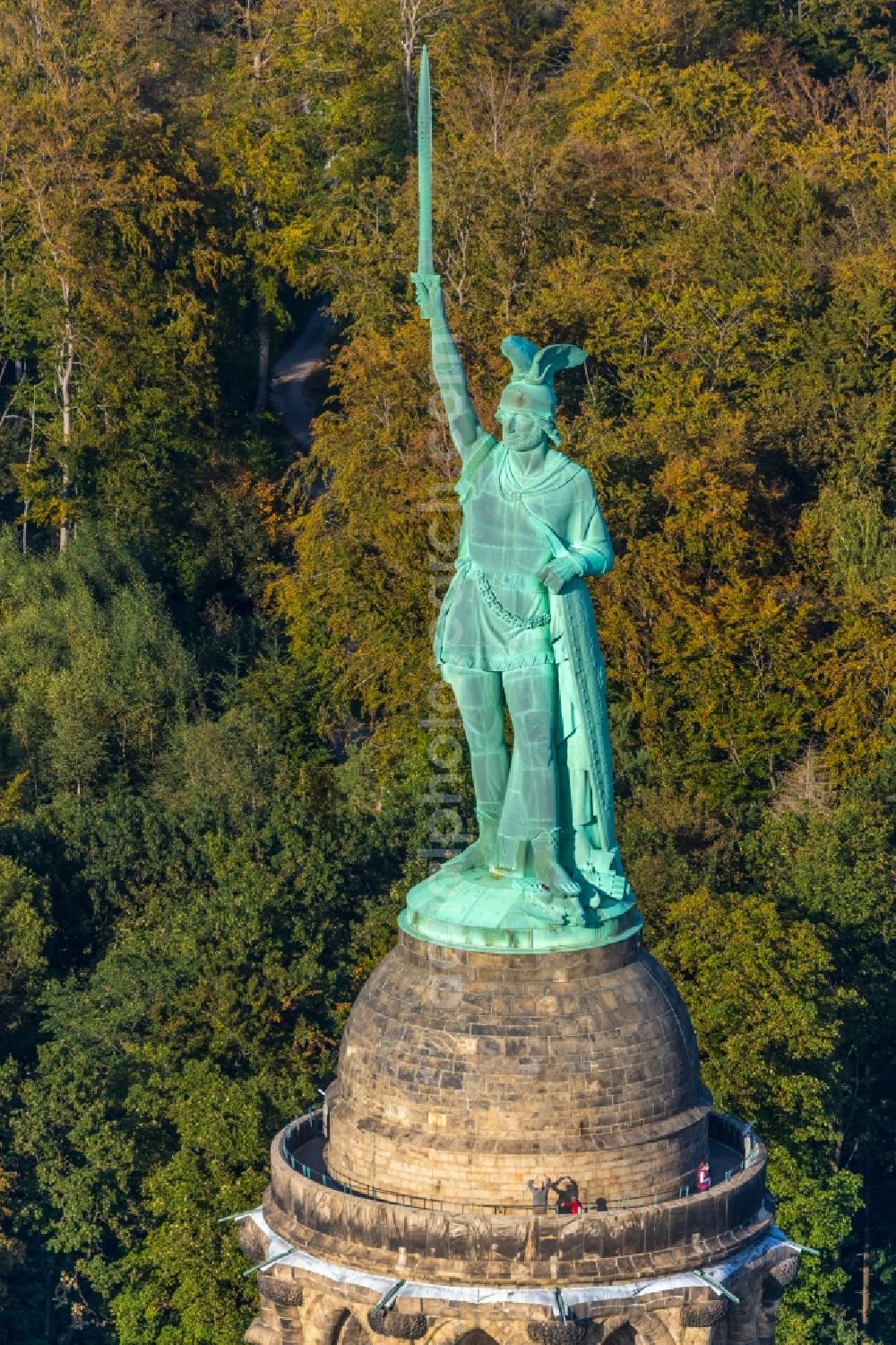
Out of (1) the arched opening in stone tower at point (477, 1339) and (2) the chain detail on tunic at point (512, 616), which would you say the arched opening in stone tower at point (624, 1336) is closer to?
(1) the arched opening in stone tower at point (477, 1339)

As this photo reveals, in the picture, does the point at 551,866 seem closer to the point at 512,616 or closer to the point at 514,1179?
the point at 512,616

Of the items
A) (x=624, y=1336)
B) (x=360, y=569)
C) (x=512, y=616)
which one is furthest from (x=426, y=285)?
(x=360, y=569)

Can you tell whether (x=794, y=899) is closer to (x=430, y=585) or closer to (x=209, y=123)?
(x=430, y=585)

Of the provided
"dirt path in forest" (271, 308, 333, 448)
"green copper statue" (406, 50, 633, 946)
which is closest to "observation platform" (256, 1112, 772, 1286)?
"green copper statue" (406, 50, 633, 946)

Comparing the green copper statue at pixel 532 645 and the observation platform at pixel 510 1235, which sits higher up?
the green copper statue at pixel 532 645

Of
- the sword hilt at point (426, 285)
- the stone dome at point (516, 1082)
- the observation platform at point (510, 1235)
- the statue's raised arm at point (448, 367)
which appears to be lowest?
the observation platform at point (510, 1235)

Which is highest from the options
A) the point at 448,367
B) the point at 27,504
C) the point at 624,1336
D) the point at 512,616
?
the point at 448,367

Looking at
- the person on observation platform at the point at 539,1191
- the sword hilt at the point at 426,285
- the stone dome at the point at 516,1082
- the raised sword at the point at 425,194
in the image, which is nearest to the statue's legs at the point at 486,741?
the stone dome at the point at 516,1082
